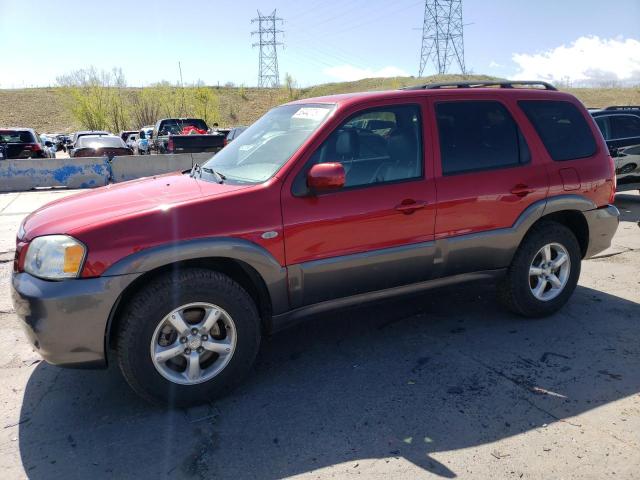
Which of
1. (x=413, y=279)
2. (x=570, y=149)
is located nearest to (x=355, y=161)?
(x=413, y=279)

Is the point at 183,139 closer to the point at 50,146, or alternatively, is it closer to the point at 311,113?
the point at 50,146

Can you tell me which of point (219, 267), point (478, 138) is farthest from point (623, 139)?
point (219, 267)

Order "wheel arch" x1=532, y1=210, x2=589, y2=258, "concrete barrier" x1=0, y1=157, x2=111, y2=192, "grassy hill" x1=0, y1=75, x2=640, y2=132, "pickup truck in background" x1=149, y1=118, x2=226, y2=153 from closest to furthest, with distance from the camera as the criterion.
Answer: "wheel arch" x1=532, y1=210, x2=589, y2=258, "concrete barrier" x1=0, y1=157, x2=111, y2=192, "pickup truck in background" x1=149, y1=118, x2=226, y2=153, "grassy hill" x1=0, y1=75, x2=640, y2=132

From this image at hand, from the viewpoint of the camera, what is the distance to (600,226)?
4488 millimetres

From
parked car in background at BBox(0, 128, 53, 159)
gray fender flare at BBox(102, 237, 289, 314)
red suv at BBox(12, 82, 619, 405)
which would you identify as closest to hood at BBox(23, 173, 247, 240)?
red suv at BBox(12, 82, 619, 405)

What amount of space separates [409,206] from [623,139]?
8.04 meters

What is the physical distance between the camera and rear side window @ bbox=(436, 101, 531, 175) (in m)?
3.84

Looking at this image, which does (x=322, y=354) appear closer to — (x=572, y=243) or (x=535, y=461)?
(x=535, y=461)

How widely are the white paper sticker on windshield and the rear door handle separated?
1605 mm

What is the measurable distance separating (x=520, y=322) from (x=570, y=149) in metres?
1.52

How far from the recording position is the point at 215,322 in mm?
3162

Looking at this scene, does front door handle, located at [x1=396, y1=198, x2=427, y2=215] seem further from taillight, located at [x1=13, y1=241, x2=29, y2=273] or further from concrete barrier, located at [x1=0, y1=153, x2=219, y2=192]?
concrete barrier, located at [x1=0, y1=153, x2=219, y2=192]

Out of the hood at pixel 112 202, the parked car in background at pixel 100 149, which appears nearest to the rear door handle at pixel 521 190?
the hood at pixel 112 202

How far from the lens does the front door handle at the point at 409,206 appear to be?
356 centimetres
